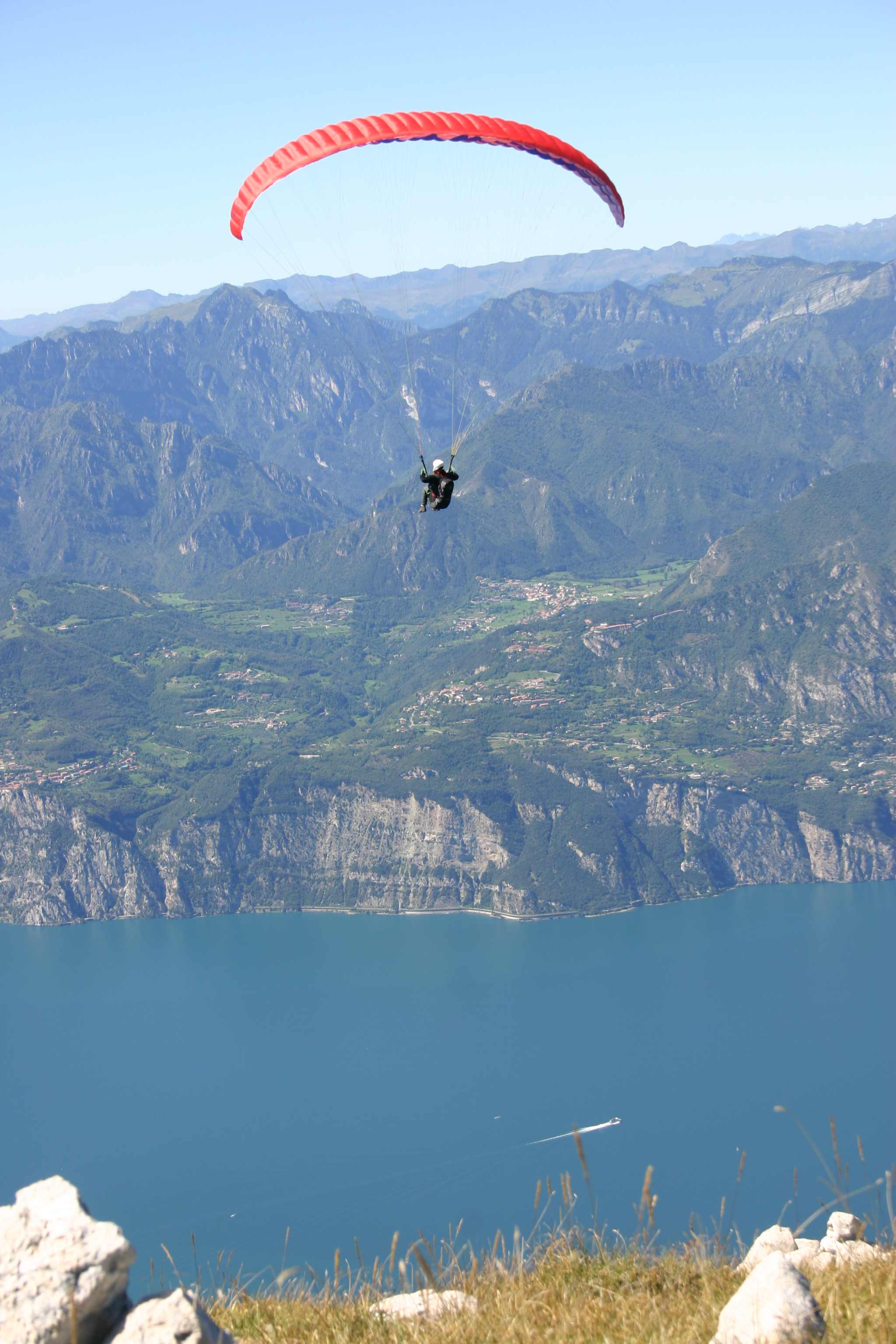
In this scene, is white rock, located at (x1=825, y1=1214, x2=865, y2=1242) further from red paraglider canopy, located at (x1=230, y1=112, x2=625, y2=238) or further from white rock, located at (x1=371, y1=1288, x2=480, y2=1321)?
red paraglider canopy, located at (x1=230, y1=112, x2=625, y2=238)

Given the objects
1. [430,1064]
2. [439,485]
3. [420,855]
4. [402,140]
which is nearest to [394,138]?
[402,140]

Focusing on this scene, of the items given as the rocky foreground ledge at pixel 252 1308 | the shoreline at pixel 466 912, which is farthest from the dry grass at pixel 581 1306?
the shoreline at pixel 466 912

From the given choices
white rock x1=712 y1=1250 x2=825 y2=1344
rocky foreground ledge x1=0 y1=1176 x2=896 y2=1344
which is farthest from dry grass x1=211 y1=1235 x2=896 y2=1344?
white rock x1=712 y1=1250 x2=825 y2=1344

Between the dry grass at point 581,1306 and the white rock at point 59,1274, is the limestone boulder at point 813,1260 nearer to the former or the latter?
the dry grass at point 581,1306

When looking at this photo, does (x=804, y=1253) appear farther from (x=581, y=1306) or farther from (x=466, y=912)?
(x=466, y=912)

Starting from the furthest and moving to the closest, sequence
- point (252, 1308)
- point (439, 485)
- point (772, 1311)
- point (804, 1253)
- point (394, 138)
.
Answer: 1. point (439, 485)
2. point (394, 138)
3. point (804, 1253)
4. point (252, 1308)
5. point (772, 1311)
